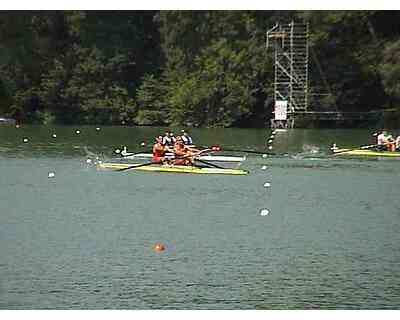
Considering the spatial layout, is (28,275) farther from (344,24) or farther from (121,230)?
(344,24)

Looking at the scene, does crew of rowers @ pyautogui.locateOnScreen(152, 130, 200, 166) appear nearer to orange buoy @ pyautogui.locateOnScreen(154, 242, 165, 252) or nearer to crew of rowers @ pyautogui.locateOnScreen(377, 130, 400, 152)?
crew of rowers @ pyautogui.locateOnScreen(377, 130, 400, 152)

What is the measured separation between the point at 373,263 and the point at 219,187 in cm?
318

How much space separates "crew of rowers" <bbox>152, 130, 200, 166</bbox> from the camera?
29.3 feet

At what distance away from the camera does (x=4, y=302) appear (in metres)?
4.43

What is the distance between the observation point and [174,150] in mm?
9016

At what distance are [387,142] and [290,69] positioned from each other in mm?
1712

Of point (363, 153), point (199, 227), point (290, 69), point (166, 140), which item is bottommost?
point (199, 227)

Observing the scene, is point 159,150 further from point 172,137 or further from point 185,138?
point 185,138

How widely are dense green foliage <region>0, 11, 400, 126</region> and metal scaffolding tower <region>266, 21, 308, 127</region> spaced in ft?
0.24

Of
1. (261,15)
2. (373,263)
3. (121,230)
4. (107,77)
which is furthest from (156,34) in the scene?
(373,263)

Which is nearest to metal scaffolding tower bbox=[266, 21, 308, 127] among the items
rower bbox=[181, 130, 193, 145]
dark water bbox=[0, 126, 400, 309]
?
dark water bbox=[0, 126, 400, 309]

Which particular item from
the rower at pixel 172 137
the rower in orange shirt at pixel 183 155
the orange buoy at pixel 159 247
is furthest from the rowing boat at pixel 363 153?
the orange buoy at pixel 159 247

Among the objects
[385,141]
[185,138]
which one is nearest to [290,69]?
[185,138]

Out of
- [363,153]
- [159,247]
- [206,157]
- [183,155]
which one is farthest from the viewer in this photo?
[363,153]
